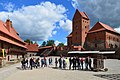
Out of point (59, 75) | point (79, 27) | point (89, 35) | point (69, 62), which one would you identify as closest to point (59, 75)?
point (59, 75)

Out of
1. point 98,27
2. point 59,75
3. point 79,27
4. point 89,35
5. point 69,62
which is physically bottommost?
point 59,75

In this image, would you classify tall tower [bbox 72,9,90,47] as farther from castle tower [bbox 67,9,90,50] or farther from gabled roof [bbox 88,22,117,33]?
gabled roof [bbox 88,22,117,33]

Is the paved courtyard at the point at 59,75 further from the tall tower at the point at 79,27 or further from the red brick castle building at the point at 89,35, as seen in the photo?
the tall tower at the point at 79,27

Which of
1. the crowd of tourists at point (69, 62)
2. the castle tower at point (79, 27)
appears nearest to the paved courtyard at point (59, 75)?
the crowd of tourists at point (69, 62)

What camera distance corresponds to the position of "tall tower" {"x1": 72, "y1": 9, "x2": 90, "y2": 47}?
3421 inches

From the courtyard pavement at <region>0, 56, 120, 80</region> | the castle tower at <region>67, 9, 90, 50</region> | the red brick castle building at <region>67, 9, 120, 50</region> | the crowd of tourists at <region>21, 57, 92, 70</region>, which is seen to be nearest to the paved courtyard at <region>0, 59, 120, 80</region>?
the courtyard pavement at <region>0, 56, 120, 80</region>

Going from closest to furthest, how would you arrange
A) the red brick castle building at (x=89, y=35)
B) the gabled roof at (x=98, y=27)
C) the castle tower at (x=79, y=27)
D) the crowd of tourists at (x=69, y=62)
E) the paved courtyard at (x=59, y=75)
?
the paved courtyard at (x=59, y=75) → the crowd of tourists at (x=69, y=62) → the red brick castle building at (x=89, y=35) → the gabled roof at (x=98, y=27) → the castle tower at (x=79, y=27)

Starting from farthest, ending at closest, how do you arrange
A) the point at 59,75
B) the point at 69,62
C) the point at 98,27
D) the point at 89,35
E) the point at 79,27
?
1. the point at 79,27
2. the point at 89,35
3. the point at 98,27
4. the point at 69,62
5. the point at 59,75

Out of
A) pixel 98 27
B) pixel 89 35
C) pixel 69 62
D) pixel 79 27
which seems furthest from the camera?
pixel 79 27

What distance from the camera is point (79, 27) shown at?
8762cm

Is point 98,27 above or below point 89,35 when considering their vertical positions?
above

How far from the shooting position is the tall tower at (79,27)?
86.9 metres

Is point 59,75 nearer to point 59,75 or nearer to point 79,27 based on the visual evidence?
point 59,75

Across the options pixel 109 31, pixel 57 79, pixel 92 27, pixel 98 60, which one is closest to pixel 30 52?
pixel 92 27
